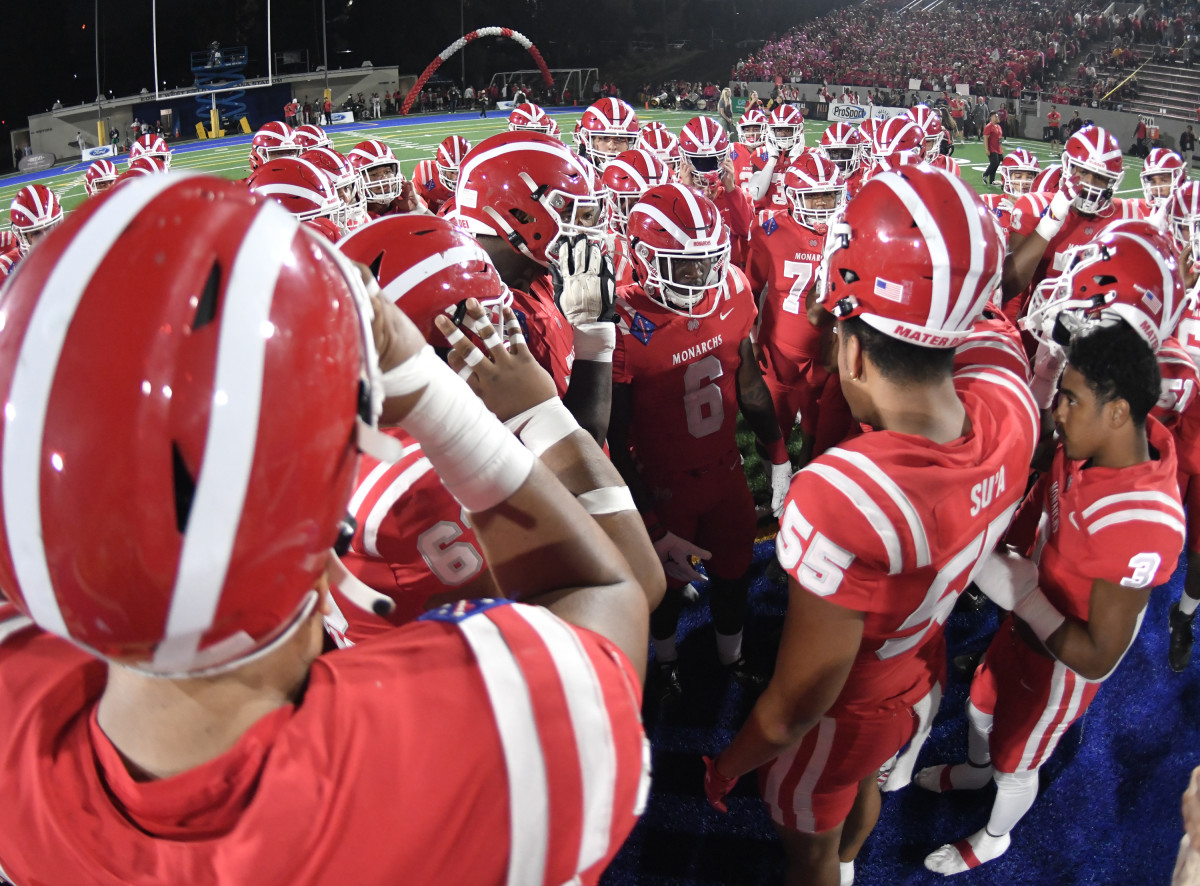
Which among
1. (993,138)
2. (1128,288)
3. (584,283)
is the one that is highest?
(993,138)

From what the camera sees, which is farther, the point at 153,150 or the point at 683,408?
the point at 153,150

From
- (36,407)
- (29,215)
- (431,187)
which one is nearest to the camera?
(36,407)

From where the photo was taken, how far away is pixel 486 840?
1.03 meters

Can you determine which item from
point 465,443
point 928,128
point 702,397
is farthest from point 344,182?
point 928,128

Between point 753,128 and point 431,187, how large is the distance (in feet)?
18.9

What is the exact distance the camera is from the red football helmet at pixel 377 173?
8.00 m

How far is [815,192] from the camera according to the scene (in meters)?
6.82

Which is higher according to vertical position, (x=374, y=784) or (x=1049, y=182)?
(x=1049, y=182)

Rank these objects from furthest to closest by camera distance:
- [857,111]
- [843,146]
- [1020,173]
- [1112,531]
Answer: [857,111] → [843,146] → [1020,173] → [1112,531]

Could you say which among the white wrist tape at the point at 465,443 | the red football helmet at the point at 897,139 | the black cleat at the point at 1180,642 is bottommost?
the black cleat at the point at 1180,642

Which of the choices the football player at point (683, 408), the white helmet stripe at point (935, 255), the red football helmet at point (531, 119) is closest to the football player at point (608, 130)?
the red football helmet at point (531, 119)

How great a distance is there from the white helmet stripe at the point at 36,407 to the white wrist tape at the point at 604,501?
103cm

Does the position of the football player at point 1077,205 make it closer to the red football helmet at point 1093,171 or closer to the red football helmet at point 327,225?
the red football helmet at point 1093,171

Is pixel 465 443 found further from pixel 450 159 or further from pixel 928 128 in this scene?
pixel 928 128
